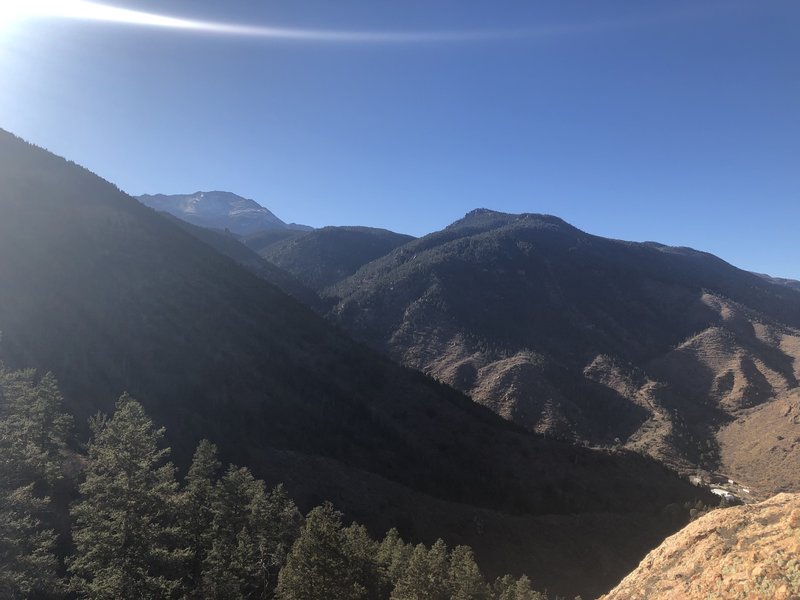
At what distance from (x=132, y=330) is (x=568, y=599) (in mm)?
56752

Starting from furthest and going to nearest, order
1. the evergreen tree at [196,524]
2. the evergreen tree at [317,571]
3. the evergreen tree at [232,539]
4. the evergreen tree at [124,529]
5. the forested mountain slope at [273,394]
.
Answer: the forested mountain slope at [273,394]
the evergreen tree at [196,524]
the evergreen tree at [232,539]
the evergreen tree at [317,571]
the evergreen tree at [124,529]

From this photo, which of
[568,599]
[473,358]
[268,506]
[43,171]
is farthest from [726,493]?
[43,171]

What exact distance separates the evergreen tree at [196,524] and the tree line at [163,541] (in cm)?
7

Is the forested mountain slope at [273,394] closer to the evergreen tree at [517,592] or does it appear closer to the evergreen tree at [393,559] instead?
the evergreen tree at [517,592]

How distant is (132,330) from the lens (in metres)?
65.2

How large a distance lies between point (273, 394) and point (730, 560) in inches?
2421

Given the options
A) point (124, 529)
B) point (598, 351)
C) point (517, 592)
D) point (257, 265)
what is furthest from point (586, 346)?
point (124, 529)

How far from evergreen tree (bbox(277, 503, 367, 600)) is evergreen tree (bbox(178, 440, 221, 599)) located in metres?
4.23

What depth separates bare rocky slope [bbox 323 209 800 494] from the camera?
110250 mm

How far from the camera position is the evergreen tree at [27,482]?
18922 millimetres

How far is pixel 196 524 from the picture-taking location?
26.2 m

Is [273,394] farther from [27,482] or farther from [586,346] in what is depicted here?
[586,346]

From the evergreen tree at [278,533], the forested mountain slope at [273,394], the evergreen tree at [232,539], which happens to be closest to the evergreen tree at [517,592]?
the evergreen tree at [278,533]

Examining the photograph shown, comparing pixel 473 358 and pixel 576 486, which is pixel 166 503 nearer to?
pixel 576 486
